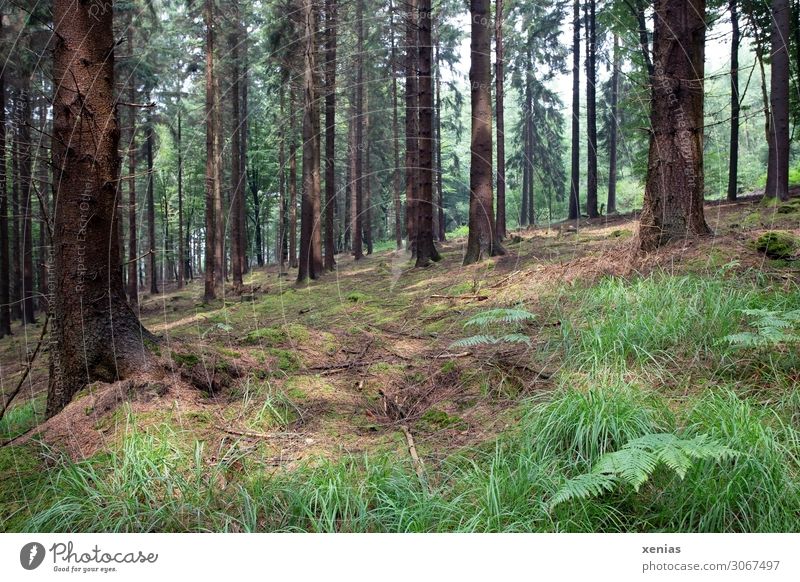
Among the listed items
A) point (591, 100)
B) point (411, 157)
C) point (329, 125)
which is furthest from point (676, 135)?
point (591, 100)

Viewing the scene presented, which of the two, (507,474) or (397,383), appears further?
(397,383)

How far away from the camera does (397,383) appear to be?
4.07 m

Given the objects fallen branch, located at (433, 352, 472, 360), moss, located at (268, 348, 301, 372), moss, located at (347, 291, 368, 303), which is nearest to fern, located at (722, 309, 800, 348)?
fallen branch, located at (433, 352, 472, 360)

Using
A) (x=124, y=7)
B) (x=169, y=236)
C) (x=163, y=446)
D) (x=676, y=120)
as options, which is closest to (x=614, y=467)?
(x=163, y=446)

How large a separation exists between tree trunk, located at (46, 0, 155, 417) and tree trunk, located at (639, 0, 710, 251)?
18.1 ft

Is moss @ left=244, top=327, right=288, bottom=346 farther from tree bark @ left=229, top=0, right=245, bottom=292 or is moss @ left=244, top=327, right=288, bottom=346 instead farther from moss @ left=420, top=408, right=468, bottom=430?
tree bark @ left=229, top=0, right=245, bottom=292

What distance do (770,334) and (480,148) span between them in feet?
22.0

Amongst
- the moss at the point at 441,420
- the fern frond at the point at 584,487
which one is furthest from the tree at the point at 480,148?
the fern frond at the point at 584,487

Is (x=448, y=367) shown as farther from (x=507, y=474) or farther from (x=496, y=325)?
(x=507, y=474)

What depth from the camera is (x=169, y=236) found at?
36.8m

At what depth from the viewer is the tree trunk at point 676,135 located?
5777 mm

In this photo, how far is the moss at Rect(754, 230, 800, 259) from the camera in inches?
192

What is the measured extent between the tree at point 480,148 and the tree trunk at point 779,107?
20.5 ft
